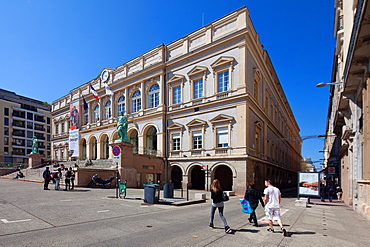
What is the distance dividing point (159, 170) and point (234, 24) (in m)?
17.0

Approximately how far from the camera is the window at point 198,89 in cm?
2788

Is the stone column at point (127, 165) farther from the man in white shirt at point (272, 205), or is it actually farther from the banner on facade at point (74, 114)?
the banner on facade at point (74, 114)

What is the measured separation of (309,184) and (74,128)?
124 feet

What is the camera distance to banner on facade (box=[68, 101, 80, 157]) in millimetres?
43284

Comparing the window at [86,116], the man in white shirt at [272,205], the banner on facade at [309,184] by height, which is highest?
the window at [86,116]

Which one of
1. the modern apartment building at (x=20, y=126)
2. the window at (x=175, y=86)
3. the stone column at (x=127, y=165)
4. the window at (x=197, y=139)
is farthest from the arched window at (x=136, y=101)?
the modern apartment building at (x=20, y=126)

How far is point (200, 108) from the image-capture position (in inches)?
1072

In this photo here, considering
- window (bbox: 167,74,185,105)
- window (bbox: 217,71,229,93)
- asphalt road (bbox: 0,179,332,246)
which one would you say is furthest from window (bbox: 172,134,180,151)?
asphalt road (bbox: 0,179,332,246)

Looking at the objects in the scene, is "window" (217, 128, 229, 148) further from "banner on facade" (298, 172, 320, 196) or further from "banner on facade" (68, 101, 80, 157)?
"banner on facade" (68, 101, 80, 157)

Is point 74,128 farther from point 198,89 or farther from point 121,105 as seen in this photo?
point 198,89

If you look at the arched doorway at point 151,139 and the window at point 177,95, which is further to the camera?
the arched doorway at point 151,139

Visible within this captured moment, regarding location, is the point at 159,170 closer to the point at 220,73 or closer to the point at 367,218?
the point at 220,73

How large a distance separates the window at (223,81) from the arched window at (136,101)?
1213 cm

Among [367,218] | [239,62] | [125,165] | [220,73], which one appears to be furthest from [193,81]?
[367,218]
